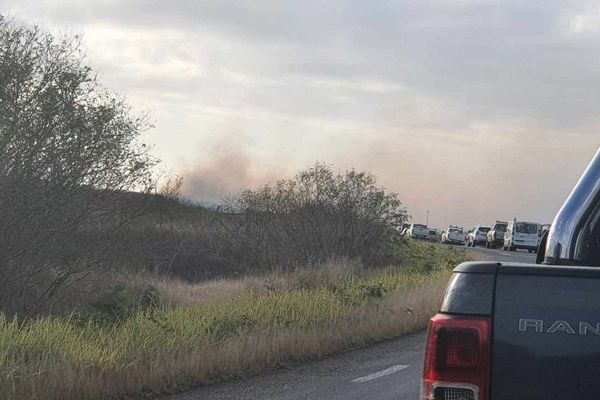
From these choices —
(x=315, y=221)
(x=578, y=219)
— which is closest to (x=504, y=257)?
(x=315, y=221)

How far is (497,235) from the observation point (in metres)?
64.2

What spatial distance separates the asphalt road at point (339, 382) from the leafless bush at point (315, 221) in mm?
16202

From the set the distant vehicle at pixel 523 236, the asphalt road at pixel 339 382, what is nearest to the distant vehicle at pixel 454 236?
the distant vehicle at pixel 523 236

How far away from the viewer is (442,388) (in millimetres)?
2982

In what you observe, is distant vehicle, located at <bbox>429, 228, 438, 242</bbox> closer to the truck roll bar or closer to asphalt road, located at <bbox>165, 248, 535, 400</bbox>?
asphalt road, located at <bbox>165, 248, 535, 400</bbox>

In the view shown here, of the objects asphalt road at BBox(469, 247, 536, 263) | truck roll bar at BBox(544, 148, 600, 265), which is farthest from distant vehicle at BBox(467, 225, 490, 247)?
truck roll bar at BBox(544, 148, 600, 265)

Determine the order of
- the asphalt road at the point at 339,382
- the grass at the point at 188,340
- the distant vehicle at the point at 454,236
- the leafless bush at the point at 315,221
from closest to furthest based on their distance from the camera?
the grass at the point at 188,340 < the asphalt road at the point at 339,382 < the leafless bush at the point at 315,221 < the distant vehicle at the point at 454,236

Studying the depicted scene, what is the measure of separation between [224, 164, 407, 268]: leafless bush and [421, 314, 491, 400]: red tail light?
81.5 ft

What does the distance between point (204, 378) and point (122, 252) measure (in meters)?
8.76

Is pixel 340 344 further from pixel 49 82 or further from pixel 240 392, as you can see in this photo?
pixel 49 82

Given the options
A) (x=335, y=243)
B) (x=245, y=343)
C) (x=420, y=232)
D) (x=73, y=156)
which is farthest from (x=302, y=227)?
(x=420, y=232)

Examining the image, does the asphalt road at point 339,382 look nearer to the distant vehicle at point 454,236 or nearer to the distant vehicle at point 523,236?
the distant vehicle at point 523,236

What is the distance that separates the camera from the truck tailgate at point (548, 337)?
111 inches

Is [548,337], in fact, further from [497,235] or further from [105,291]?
[497,235]
